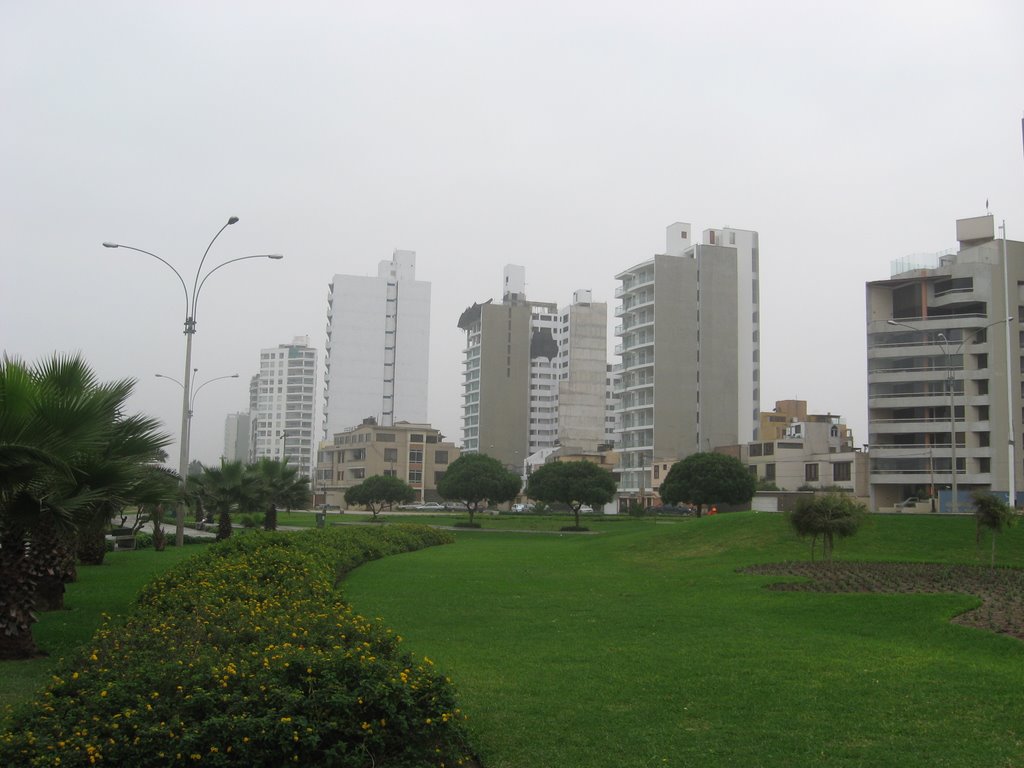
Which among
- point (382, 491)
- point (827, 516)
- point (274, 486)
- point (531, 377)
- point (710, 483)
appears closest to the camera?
point (827, 516)

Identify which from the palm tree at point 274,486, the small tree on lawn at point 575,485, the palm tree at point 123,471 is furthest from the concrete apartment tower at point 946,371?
the palm tree at point 123,471

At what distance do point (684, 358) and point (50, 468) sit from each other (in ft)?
294

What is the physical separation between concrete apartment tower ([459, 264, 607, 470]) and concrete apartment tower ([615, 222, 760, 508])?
114ft

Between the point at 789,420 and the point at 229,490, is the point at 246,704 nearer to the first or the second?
the point at 229,490

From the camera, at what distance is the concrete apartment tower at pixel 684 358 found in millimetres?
97375

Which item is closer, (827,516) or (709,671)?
(709,671)

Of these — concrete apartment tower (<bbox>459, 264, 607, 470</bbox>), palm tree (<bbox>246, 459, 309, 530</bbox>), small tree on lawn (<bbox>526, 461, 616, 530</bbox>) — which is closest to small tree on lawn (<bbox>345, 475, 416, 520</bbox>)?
small tree on lawn (<bbox>526, 461, 616, 530</bbox>)

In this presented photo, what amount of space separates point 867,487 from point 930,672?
7229 cm

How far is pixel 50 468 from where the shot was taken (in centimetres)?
1171

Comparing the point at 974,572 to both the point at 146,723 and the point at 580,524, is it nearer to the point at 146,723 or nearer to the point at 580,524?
the point at 146,723

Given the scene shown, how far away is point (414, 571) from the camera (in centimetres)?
2647

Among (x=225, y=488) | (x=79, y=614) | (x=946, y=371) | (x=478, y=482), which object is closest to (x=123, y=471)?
(x=79, y=614)

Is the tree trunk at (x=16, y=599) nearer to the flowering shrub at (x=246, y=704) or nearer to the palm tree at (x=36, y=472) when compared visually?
the palm tree at (x=36, y=472)

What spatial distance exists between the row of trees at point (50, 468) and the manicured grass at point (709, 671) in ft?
16.7
